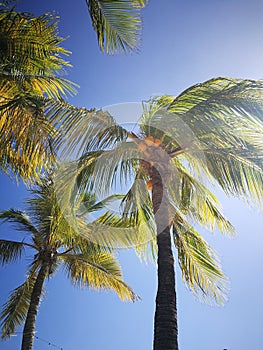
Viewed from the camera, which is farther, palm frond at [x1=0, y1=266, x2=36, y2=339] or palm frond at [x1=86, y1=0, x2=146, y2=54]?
palm frond at [x1=0, y1=266, x2=36, y2=339]

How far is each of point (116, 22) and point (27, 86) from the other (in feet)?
8.76

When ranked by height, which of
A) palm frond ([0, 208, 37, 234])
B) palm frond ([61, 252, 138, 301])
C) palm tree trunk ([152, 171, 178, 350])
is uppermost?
palm frond ([0, 208, 37, 234])

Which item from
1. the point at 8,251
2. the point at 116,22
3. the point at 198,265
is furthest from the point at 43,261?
the point at 116,22

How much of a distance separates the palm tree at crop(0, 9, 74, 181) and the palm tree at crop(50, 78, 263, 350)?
1.55 ft

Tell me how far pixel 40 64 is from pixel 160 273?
513cm

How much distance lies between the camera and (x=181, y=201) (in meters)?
9.22

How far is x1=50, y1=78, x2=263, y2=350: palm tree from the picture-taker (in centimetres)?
727

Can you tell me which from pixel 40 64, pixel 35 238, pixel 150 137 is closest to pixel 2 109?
pixel 40 64

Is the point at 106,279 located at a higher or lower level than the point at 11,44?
lower

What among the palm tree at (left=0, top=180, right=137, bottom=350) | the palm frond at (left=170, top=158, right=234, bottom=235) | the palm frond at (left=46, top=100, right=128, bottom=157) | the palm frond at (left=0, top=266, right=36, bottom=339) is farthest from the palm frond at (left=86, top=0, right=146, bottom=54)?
the palm frond at (left=0, top=266, right=36, bottom=339)

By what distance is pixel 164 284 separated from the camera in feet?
22.9

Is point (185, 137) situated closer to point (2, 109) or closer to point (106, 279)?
point (2, 109)

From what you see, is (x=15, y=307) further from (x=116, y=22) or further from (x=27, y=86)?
(x=116, y=22)

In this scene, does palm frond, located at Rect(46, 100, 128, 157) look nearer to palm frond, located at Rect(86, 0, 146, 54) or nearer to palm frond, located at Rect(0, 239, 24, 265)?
palm frond, located at Rect(86, 0, 146, 54)
